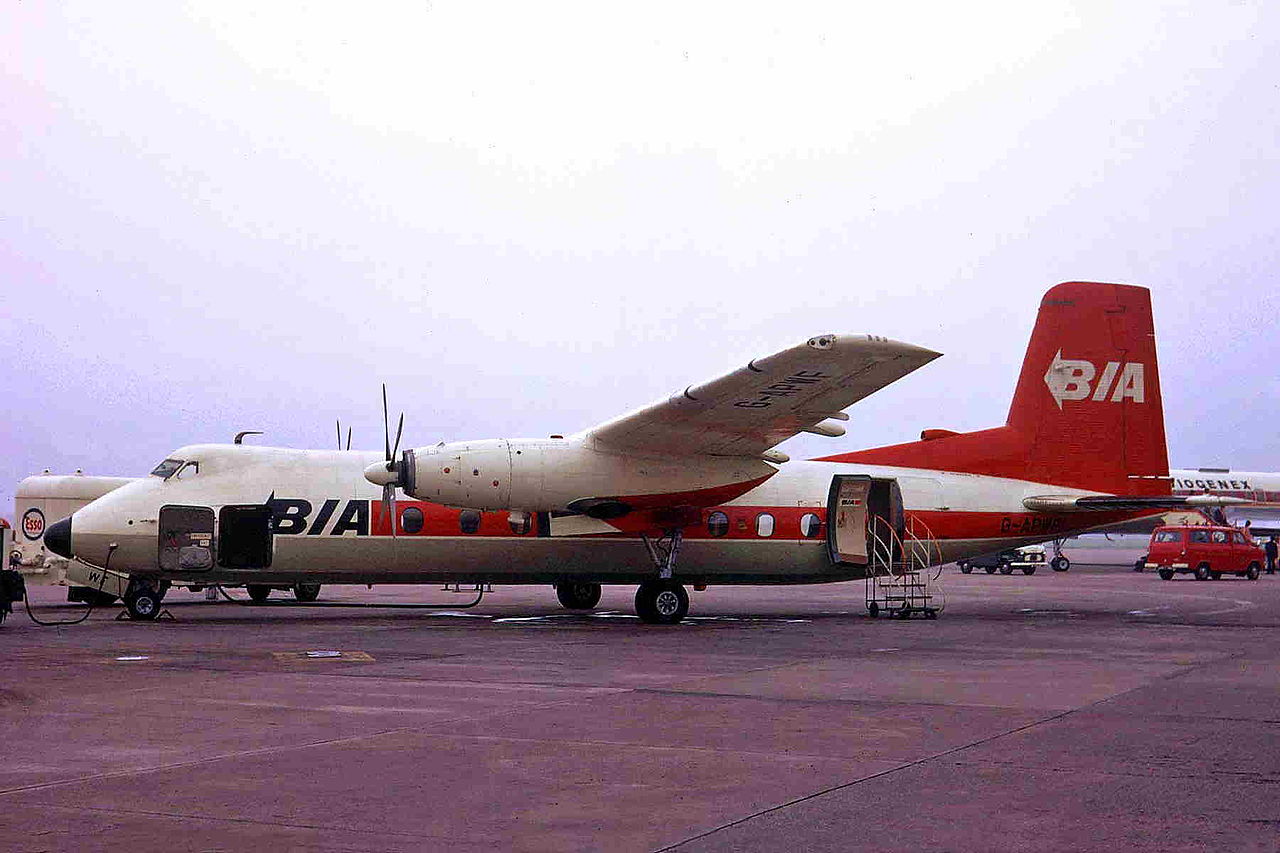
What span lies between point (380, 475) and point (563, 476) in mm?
3009

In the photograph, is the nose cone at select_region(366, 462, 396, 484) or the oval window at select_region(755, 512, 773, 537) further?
the oval window at select_region(755, 512, 773, 537)

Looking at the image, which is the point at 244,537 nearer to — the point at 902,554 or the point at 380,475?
the point at 380,475

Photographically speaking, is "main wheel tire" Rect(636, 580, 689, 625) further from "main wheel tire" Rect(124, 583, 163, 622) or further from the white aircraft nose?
"main wheel tire" Rect(124, 583, 163, 622)

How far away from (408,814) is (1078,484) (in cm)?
2065

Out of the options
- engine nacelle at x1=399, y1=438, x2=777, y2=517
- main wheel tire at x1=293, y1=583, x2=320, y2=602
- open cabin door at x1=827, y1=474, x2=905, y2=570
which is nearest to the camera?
engine nacelle at x1=399, y1=438, x2=777, y2=517

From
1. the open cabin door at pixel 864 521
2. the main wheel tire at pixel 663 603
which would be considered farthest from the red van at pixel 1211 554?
the main wheel tire at pixel 663 603

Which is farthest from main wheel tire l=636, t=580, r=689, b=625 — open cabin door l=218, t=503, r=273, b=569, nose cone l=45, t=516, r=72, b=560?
nose cone l=45, t=516, r=72, b=560

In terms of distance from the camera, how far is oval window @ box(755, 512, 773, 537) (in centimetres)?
2300

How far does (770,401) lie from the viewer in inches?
766

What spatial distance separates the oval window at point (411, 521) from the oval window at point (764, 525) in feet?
19.9

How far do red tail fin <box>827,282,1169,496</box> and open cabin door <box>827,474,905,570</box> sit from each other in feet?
3.68

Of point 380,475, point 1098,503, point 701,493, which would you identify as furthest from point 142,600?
point 1098,503

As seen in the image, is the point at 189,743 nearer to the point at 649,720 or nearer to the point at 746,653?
the point at 649,720

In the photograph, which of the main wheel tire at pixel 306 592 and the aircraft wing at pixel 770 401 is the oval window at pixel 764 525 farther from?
the main wheel tire at pixel 306 592
